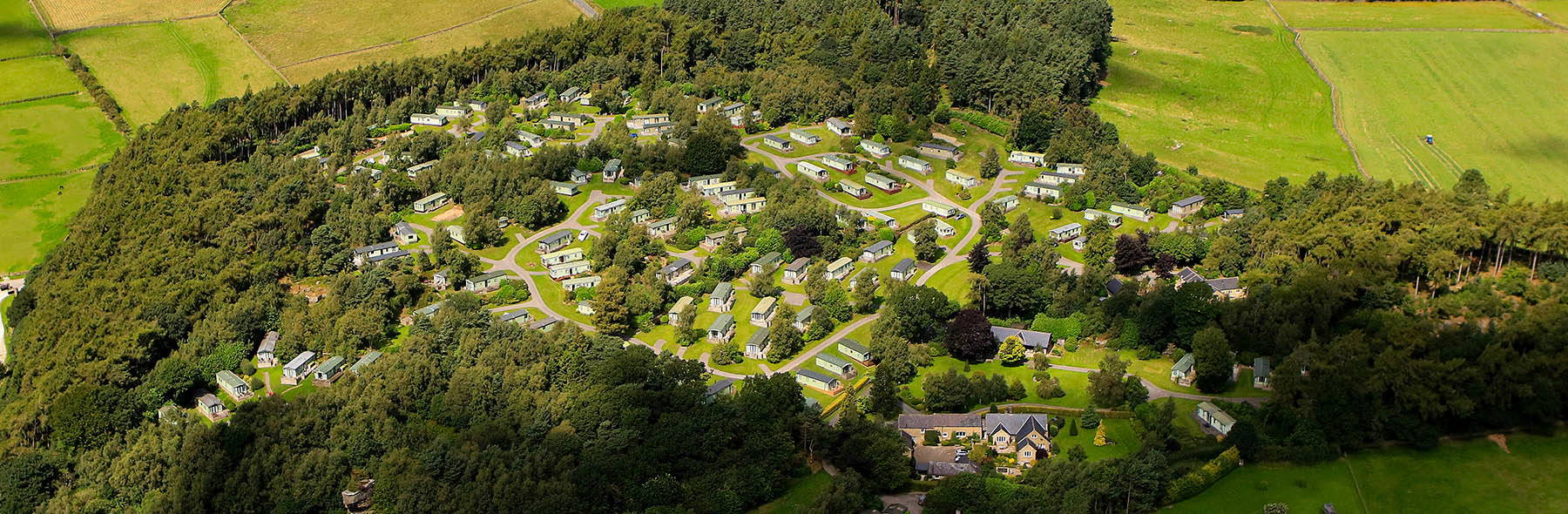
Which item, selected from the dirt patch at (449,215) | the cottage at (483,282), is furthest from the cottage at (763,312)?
the dirt patch at (449,215)

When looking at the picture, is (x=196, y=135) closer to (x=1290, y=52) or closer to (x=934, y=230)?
(x=934, y=230)

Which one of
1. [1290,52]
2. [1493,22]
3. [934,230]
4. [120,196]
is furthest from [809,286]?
[1493,22]

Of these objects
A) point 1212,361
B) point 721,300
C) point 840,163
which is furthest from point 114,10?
point 1212,361

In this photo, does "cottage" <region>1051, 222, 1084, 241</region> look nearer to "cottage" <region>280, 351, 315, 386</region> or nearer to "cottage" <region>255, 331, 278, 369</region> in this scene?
"cottage" <region>280, 351, 315, 386</region>

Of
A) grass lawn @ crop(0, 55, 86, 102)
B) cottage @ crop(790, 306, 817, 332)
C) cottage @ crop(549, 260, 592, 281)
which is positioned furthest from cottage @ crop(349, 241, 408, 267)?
grass lawn @ crop(0, 55, 86, 102)

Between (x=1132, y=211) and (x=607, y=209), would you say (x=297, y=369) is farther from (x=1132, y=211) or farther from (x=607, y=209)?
(x=1132, y=211)

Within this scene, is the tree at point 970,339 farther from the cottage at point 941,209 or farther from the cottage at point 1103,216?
the cottage at point 1103,216
